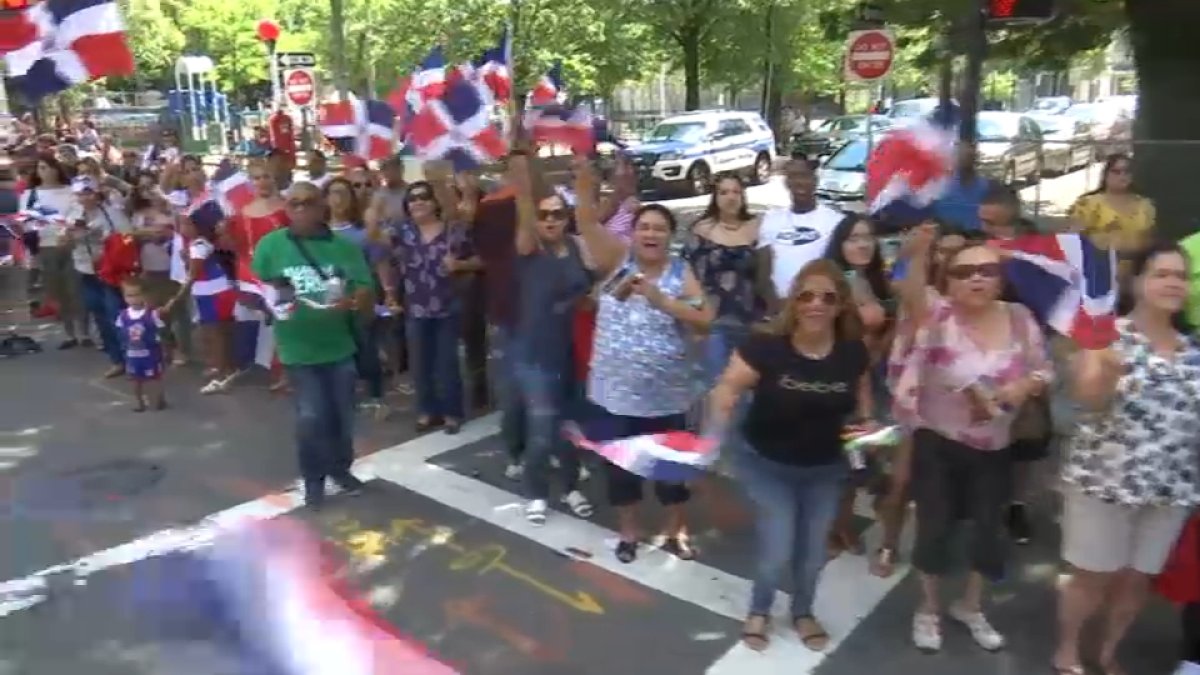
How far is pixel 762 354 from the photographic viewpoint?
12.7ft

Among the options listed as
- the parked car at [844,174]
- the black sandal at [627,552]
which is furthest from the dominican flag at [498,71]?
the parked car at [844,174]

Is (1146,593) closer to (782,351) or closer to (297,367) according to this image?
(782,351)

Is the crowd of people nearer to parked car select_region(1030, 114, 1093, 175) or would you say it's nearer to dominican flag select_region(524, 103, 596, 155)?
dominican flag select_region(524, 103, 596, 155)

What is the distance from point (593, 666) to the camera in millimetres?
4195

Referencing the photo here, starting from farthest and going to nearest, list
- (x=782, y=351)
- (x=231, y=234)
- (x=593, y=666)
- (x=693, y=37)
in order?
(x=693, y=37) → (x=231, y=234) → (x=593, y=666) → (x=782, y=351)

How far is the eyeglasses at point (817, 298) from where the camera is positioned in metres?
3.79

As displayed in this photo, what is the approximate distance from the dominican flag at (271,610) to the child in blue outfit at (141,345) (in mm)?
2558

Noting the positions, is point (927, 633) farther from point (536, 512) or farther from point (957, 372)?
point (536, 512)

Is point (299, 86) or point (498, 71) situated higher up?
point (299, 86)

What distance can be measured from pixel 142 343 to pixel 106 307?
165cm

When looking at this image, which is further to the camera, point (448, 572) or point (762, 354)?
point (448, 572)

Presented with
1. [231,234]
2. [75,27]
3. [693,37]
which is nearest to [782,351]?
[231,234]

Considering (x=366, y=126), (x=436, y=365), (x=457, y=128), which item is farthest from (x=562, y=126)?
(x=366, y=126)

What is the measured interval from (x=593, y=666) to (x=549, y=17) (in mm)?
24612
